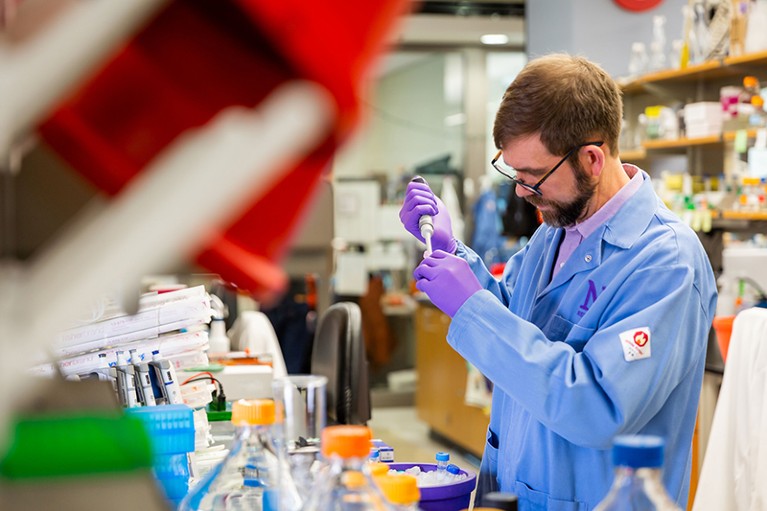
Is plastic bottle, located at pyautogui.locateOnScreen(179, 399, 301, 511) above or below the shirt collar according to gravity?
below

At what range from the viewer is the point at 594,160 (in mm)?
1953

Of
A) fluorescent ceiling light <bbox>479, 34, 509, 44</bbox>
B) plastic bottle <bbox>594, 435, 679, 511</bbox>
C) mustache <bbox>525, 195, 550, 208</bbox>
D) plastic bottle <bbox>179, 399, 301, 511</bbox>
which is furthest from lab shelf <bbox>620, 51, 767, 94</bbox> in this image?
plastic bottle <bbox>594, 435, 679, 511</bbox>

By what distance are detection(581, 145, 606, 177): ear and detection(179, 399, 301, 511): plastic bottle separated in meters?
0.97

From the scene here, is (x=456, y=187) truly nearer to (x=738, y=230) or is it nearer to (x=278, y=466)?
(x=738, y=230)

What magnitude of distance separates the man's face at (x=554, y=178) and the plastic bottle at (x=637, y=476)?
1059 millimetres

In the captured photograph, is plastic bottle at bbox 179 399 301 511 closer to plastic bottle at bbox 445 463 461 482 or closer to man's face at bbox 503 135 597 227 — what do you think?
plastic bottle at bbox 445 463 461 482

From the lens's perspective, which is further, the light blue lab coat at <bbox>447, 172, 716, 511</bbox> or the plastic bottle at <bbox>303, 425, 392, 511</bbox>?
the light blue lab coat at <bbox>447, 172, 716, 511</bbox>

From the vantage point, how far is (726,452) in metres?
3.33

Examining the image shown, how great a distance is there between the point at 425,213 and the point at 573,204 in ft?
1.43

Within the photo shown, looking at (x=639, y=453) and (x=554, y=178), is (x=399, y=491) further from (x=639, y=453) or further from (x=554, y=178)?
(x=554, y=178)

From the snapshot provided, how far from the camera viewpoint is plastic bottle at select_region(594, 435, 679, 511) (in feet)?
3.06

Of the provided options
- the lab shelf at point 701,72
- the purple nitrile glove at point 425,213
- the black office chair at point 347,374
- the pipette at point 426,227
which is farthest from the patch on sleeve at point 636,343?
the lab shelf at point 701,72

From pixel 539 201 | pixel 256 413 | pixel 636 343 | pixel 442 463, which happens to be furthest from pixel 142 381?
pixel 636 343

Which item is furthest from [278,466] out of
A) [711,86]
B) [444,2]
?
[444,2]
